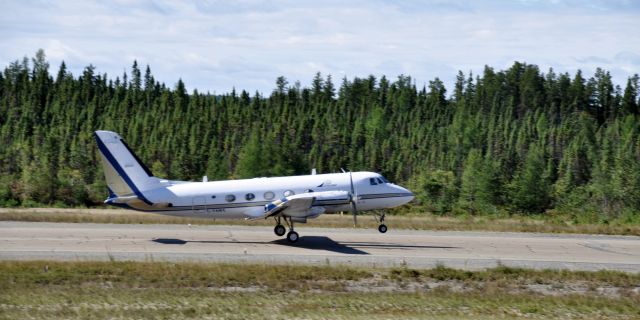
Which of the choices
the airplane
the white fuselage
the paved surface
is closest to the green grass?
the paved surface

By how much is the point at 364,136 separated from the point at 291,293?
113 m

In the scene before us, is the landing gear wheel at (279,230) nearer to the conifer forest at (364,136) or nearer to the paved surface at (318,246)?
the paved surface at (318,246)

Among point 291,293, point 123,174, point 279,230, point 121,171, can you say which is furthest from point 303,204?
point 291,293

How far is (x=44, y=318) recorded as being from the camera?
17594 mm

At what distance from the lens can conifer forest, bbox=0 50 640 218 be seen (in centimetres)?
8356

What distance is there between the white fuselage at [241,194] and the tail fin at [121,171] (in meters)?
0.47

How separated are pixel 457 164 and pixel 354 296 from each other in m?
93.7

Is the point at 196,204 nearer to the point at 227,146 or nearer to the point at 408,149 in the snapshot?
the point at 227,146

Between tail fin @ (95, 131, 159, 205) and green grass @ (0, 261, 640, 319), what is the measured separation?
7.16m

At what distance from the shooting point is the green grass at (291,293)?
19156mm

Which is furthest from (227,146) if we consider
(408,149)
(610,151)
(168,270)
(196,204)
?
(168,270)

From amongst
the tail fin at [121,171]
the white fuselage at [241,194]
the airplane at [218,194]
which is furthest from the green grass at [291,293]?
the tail fin at [121,171]

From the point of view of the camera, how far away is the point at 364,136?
135 metres

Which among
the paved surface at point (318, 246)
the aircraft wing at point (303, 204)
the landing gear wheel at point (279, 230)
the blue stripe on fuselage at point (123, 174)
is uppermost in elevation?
the blue stripe on fuselage at point (123, 174)
